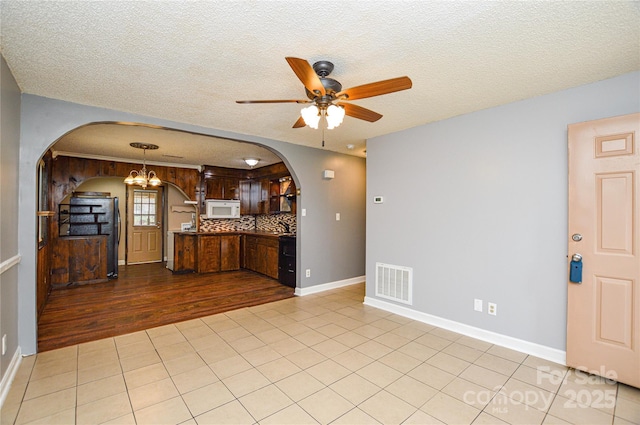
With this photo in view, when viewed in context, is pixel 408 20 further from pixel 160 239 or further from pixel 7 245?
pixel 160 239

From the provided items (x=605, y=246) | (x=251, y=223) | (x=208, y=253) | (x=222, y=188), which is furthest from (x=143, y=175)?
(x=605, y=246)

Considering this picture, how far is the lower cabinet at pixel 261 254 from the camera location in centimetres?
590

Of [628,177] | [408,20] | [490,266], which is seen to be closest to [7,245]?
[408,20]

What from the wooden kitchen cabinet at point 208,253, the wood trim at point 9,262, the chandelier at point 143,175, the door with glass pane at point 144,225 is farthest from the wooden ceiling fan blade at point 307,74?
the door with glass pane at point 144,225

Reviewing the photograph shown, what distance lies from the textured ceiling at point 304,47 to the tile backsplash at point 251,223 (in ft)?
13.3

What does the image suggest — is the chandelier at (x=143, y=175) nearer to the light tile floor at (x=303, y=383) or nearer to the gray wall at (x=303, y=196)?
the gray wall at (x=303, y=196)

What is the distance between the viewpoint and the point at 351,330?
10.9 ft

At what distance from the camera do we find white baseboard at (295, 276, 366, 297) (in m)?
4.76

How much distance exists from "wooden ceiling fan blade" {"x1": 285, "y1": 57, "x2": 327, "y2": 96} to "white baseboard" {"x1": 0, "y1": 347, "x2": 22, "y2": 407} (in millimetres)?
2952

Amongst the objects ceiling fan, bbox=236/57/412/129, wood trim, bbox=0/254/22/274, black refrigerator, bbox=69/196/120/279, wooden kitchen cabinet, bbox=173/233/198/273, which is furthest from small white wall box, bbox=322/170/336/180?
black refrigerator, bbox=69/196/120/279

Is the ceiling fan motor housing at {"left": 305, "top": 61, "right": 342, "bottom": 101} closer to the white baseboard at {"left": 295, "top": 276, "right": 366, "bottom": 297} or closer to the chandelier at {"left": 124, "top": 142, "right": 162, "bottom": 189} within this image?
the white baseboard at {"left": 295, "top": 276, "right": 366, "bottom": 297}

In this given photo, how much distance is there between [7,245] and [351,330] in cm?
318

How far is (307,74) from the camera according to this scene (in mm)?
1827

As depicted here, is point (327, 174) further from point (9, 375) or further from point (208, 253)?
point (9, 375)
